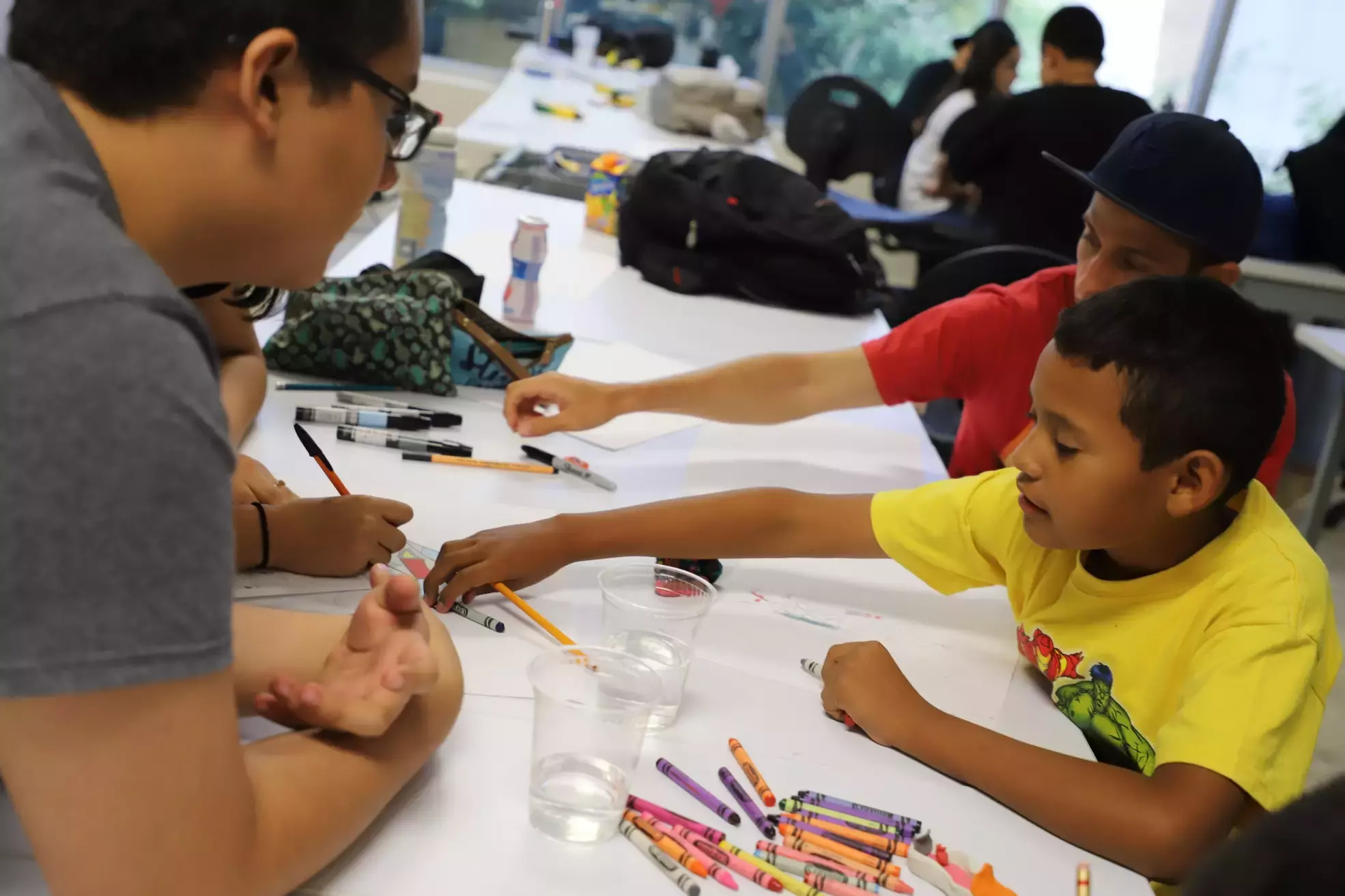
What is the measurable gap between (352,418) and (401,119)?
74 centimetres

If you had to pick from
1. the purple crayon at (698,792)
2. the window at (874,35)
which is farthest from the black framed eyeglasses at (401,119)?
the window at (874,35)

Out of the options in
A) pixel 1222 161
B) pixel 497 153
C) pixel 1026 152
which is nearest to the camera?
pixel 1222 161

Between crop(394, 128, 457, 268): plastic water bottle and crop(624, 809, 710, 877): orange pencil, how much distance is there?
1486mm

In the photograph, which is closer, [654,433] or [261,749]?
[261,749]

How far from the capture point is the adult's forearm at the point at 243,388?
4.67ft

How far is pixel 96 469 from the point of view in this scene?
1.98 feet

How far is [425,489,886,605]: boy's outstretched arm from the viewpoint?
1.20 meters

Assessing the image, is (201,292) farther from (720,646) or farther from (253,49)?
(720,646)

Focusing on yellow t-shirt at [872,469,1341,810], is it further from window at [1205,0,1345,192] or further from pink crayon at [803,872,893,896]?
window at [1205,0,1345,192]

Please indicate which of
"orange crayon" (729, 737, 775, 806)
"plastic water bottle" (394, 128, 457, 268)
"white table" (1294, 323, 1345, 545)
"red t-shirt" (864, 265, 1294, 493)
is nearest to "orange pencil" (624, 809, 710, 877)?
"orange crayon" (729, 737, 775, 806)

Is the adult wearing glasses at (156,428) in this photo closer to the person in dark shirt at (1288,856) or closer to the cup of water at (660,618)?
the cup of water at (660,618)

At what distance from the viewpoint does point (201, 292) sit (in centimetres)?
103

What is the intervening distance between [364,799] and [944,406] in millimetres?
2370

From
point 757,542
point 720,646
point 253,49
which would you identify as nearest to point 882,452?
point 757,542
